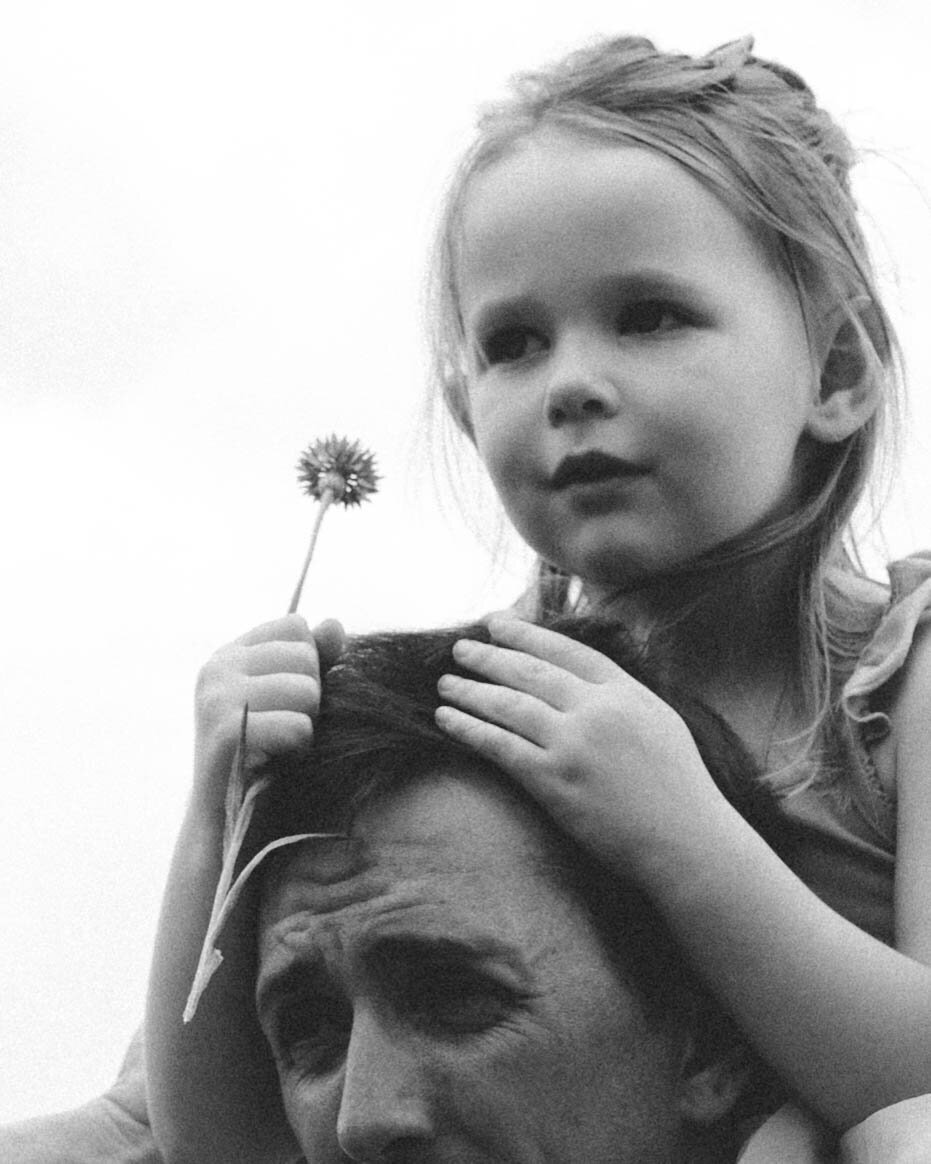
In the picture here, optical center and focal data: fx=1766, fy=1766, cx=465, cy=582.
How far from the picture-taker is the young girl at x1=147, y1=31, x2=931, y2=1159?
7.71 feet

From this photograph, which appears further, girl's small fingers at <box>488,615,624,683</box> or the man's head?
girl's small fingers at <box>488,615,624,683</box>

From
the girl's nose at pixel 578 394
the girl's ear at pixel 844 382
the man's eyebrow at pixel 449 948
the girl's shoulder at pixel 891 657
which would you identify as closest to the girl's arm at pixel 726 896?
the man's eyebrow at pixel 449 948

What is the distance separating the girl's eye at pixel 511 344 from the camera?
3014mm

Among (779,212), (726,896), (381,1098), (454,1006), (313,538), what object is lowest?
(381,1098)

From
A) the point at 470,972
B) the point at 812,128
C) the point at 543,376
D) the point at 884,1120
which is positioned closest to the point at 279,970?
the point at 470,972

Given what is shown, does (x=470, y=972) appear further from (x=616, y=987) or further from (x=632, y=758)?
(x=632, y=758)

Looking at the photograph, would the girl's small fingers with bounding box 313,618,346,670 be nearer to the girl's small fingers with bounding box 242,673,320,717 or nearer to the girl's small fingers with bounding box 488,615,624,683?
the girl's small fingers with bounding box 242,673,320,717

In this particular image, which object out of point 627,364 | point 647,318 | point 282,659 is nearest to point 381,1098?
point 282,659

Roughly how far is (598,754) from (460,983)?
0.35 meters

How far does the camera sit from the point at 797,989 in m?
2.32

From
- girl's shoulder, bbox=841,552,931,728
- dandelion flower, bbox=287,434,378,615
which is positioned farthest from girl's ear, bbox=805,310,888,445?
dandelion flower, bbox=287,434,378,615

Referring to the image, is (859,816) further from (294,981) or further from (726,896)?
(294,981)

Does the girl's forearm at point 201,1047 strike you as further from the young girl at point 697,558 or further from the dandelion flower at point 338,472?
the dandelion flower at point 338,472

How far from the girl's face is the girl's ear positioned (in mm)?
107
